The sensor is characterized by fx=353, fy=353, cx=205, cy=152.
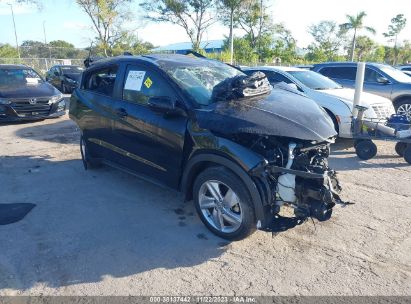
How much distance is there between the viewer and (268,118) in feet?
11.0

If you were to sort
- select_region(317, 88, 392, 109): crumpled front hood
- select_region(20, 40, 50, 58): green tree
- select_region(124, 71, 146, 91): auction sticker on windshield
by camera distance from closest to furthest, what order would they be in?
select_region(124, 71, 146, 91): auction sticker on windshield
select_region(317, 88, 392, 109): crumpled front hood
select_region(20, 40, 50, 58): green tree

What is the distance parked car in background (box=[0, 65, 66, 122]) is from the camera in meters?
9.32

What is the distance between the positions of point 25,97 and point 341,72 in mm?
8918

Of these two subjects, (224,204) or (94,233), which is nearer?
(224,204)

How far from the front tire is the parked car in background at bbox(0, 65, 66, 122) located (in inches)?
299

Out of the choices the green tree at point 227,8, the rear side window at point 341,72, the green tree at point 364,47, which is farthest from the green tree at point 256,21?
the rear side window at point 341,72

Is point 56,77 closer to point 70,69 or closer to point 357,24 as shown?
point 70,69

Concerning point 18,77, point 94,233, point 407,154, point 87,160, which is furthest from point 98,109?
point 18,77

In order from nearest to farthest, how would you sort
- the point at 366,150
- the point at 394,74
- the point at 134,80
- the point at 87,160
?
the point at 134,80
the point at 87,160
the point at 366,150
the point at 394,74

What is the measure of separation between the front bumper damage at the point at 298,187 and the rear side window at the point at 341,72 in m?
7.80

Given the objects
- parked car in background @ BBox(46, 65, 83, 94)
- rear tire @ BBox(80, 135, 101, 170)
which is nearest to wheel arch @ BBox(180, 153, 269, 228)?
rear tire @ BBox(80, 135, 101, 170)

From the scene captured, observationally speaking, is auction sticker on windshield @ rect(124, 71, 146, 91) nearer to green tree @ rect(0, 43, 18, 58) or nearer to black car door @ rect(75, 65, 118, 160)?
black car door @ rect(75, 65, 118, 160)

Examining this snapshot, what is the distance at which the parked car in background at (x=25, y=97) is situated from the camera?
932 cm

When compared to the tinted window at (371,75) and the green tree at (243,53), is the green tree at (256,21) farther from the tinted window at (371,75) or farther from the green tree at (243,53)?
the tinted window at (371,75)
